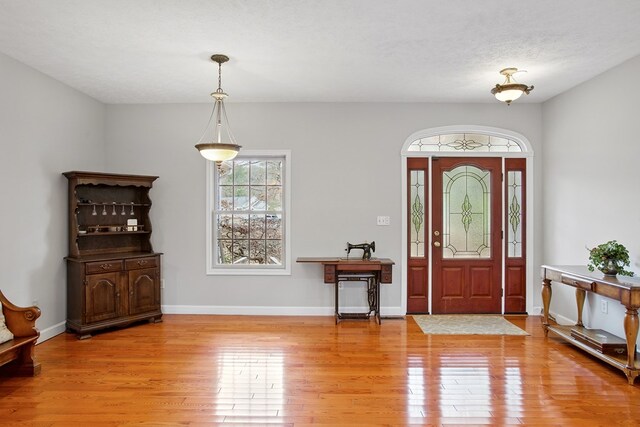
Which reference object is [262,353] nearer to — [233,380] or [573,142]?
[233,380]

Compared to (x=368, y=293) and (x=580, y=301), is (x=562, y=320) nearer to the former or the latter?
(x=580, y=301)

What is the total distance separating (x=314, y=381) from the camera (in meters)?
3.21

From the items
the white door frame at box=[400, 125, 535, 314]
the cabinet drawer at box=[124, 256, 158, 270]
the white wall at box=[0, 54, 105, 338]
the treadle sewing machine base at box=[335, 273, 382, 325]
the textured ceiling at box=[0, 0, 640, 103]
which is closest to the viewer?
the textured ceiling at box=[0, 0, 640, 103]

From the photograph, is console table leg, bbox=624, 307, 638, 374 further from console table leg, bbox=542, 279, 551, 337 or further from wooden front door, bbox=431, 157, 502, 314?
wooden front door, bbox=431, 157, 502, 314

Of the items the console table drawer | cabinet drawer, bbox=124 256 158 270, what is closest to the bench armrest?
cabinet drawer, bbox=124 256 158 270

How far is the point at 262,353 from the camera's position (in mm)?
3824

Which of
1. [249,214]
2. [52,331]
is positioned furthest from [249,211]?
[52,331]

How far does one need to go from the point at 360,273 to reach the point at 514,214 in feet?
7.07

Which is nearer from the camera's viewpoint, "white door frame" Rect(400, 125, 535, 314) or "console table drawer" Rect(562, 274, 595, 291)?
"console table drawer" Rect(562, 274, 595, 291)

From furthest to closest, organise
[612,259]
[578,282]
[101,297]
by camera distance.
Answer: [101,297] < [578,282] < [612,259]

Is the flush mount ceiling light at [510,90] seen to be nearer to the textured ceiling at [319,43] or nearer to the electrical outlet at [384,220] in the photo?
the textured ceiling at [319,43]

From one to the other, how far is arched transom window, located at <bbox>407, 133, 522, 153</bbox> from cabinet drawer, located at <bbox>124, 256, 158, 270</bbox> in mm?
3491

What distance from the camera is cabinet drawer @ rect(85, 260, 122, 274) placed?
14.3 feet

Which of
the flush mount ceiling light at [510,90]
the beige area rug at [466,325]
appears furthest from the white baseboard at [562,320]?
the flush mount ceiling light at [510,90]
